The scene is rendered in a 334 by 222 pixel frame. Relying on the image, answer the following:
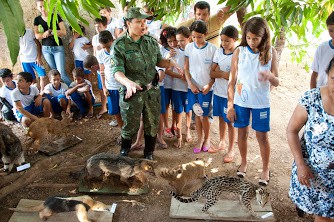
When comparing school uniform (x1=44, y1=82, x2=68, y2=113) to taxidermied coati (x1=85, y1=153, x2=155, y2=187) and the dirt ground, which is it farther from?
taxidermied coati (x1=85, y1=153, x2=155, y2=187)

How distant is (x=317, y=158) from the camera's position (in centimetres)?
241

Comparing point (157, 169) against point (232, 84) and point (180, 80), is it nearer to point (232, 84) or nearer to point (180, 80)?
point (180, 80)

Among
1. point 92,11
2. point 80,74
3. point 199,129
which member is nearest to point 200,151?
point 199,129

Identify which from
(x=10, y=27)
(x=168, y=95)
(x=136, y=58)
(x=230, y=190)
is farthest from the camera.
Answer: (x=168, y=95)

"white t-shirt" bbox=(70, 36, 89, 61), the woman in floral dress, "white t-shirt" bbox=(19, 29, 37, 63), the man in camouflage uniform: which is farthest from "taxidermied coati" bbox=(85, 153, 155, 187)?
"white t-shirt" bbox=(19, 29, 37, 63)

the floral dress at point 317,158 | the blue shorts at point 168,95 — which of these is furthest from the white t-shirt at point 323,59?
the blue shorts at point 168,95

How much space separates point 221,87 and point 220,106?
0.28 m

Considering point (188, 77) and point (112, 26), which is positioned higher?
point (112, 26)

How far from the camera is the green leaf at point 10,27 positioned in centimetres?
114

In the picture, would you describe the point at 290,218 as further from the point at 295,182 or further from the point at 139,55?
the point at 139,55

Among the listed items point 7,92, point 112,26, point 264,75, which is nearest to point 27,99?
point 7,92

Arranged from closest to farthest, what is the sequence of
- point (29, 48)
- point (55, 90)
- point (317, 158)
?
point (317, 158)
point (55, 90)
point (29, 48)

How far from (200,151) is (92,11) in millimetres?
3317

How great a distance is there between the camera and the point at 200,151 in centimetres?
478
